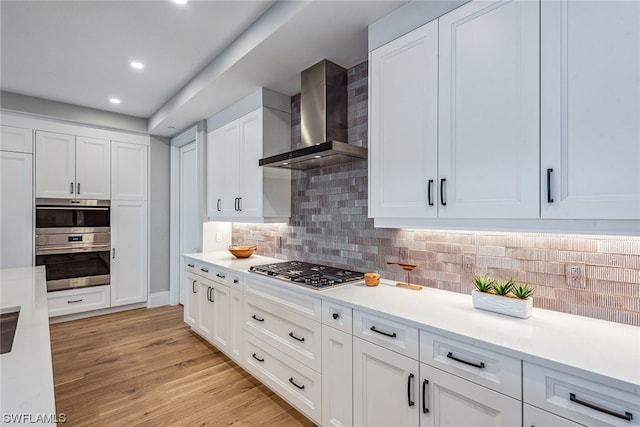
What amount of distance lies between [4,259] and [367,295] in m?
4.30

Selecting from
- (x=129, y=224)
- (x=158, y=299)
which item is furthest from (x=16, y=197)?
(x=158, y=299)

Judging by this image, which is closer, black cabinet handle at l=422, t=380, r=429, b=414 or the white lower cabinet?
the white lower cabinet

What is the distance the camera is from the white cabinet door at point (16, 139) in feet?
11.8

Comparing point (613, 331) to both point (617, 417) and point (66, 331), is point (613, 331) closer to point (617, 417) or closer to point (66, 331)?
point (617, 417)

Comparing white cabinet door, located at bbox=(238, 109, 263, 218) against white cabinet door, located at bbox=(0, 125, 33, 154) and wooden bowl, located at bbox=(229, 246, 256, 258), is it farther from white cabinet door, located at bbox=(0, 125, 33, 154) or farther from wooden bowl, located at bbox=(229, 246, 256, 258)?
white cabinet door, located at bbox=(0, 125, 33, 154)

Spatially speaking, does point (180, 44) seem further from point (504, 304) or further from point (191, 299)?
point (504, 304)

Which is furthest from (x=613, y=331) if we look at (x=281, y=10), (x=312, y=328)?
(x=281, y=10)

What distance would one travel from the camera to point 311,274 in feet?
7.73

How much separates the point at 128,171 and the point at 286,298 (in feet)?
11.8

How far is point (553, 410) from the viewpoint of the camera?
106cm

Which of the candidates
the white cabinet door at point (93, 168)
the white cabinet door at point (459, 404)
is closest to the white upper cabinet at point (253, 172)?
the white cabinet door at point (93, 168)

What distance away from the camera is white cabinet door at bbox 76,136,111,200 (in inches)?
161

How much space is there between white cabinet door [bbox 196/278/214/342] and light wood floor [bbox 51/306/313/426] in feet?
0.58

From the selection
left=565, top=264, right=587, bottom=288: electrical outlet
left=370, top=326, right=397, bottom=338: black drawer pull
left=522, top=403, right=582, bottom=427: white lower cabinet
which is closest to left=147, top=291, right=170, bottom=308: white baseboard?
left=370, top=326, right=397, bottom=338: black drawer pull
